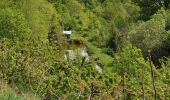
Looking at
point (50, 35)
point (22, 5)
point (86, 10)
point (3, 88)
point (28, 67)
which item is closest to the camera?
point (3, 88)

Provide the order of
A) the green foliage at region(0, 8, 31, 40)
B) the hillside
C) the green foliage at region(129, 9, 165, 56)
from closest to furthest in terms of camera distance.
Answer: the hillside
the green foliage at region(0, 8, 31, 40)
the green foliage at region(129, 9, 165, 56)

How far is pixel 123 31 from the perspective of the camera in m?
56.4

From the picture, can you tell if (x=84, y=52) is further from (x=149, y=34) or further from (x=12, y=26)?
(x=12, y=26)

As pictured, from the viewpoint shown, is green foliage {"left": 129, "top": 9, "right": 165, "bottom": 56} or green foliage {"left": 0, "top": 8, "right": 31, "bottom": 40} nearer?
green foliage {"left": 0, "top": 8, "right": 31, "bottom": 40}

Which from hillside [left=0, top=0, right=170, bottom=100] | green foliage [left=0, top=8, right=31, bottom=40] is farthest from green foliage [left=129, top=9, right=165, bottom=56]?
green foliage [left=0, top=8, right=31, bottom=40]

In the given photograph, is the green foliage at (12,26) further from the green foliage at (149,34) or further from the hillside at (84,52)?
the green foliage at (149,34)

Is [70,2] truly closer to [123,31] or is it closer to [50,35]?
[123,31]

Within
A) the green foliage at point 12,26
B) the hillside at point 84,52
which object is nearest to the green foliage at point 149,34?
the hillside at point 84,52

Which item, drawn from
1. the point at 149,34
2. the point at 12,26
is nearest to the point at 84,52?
the point at 149,34

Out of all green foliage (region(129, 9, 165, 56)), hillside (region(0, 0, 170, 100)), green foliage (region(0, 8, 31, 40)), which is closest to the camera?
hillside (region(0, 0, 170, 100))

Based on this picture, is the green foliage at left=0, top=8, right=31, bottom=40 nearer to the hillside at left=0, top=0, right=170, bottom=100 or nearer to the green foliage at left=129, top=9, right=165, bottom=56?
the hillside at left=0, top=0, right=170, bottom=100

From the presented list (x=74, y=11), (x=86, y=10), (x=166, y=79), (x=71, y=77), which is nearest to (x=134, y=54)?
(x=166, y=79)

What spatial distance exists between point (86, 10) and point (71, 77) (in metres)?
64.7

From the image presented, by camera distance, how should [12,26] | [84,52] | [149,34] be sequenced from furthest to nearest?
[84,52]
[149,34]
[12,26]
